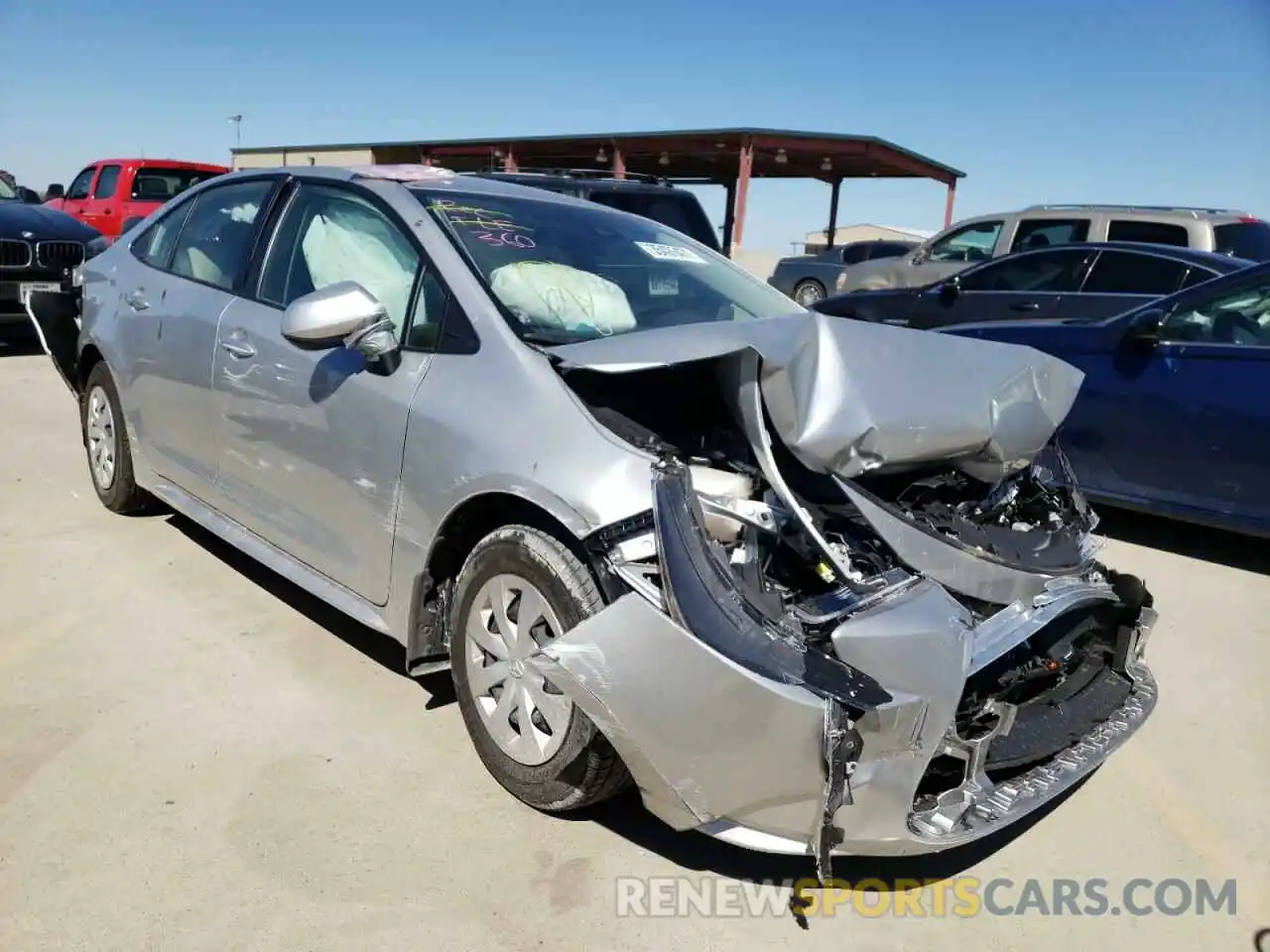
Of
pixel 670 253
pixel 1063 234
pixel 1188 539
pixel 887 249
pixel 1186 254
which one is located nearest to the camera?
pixel 670 253

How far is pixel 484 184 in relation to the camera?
370 centimetres

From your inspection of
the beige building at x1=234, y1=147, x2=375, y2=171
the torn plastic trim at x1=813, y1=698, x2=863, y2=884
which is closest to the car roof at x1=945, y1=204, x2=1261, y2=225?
the torn plastic trim at x1=813, y1=698, x2=863, y2=884

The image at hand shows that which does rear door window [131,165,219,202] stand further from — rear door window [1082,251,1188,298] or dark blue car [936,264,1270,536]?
dark blue car [936,264,1270,536]

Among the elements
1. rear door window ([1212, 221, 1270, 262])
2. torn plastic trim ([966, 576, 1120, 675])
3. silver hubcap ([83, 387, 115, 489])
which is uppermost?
rear door window ([1212, 221, 1270, 262])

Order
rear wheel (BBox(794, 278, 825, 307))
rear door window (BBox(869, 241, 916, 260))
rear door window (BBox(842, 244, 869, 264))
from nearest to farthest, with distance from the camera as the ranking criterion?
rear wheel (BBox(794, 278, 825, 307)) < rear door window (BBox(842, 244, 869, 264)) < rear door window (BBox(869, 241, 916, 260))

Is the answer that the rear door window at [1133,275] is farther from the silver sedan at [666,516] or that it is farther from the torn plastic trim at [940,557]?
the torn plastic trim at [940,557]

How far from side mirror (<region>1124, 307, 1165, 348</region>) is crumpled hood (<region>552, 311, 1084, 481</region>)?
8.12 ft

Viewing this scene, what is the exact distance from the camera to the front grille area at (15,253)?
9.41m

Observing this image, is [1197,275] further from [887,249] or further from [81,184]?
[81,184]

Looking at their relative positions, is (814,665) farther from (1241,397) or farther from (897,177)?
(897,177)

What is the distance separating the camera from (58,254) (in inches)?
384

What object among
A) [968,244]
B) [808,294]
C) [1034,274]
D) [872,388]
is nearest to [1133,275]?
[1034,274]

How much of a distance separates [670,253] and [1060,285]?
518 centimetres

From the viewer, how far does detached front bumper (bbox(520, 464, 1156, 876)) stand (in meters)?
2.09
